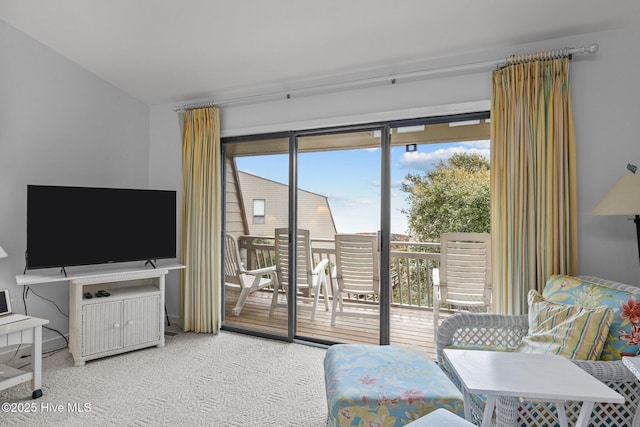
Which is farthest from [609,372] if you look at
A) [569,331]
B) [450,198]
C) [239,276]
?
[239,276]

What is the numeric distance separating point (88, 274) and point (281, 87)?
2.26 m

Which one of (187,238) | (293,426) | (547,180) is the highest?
(547,180)

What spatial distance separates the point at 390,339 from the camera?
3.15 meters

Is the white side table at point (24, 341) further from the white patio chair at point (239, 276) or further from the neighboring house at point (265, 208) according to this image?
the neighboring house at point (265, 208)

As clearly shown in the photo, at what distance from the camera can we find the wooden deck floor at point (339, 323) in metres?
3.16

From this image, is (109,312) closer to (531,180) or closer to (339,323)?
(339,323)

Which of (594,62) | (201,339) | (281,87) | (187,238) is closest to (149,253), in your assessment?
(187,238)

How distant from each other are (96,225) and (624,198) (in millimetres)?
3634

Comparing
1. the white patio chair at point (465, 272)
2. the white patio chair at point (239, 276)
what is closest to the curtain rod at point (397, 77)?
the white patio chair at point (465, 272)

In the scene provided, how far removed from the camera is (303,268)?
11.5ft

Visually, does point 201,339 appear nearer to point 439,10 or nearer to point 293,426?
point 293,426

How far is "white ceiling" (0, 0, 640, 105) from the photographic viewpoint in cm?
237

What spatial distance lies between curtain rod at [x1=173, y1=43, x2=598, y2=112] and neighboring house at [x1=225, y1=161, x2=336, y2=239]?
69 cm

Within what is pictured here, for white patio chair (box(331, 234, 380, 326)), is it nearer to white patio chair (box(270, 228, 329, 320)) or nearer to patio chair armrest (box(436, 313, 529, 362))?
white patio chair (box(270, 228, 329, 320))
